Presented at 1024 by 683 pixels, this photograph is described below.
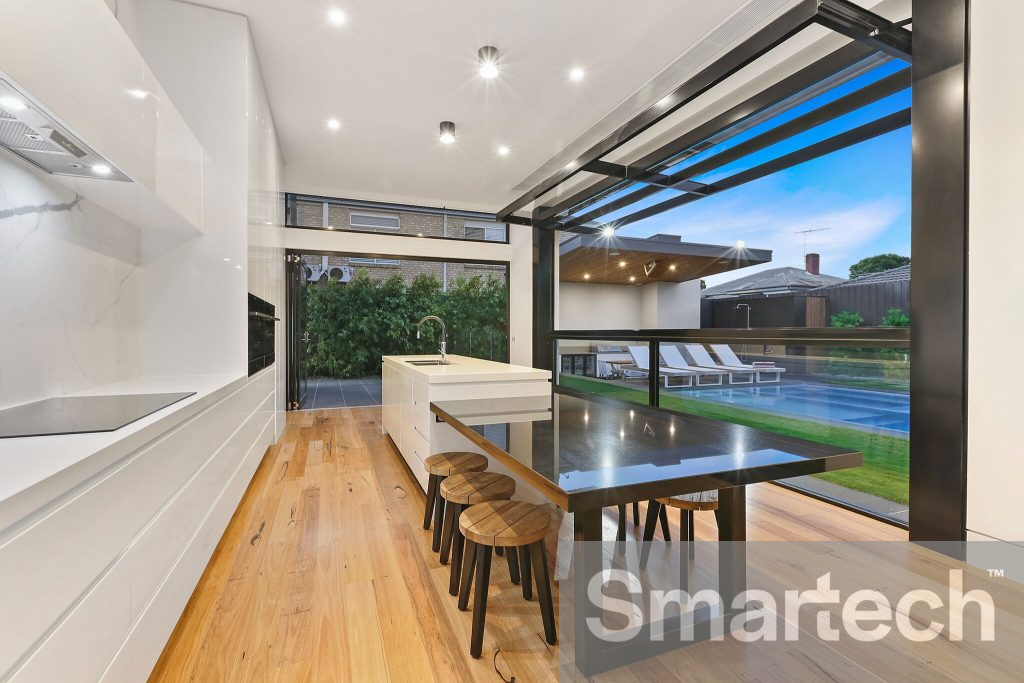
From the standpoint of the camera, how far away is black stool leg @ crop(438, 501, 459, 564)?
2090 mm

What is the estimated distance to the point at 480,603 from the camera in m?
1.56

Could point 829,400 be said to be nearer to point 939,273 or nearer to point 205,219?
point 939,273

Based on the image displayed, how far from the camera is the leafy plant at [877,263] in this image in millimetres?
2324

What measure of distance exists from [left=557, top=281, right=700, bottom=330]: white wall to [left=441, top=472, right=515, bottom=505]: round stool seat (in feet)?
7.76

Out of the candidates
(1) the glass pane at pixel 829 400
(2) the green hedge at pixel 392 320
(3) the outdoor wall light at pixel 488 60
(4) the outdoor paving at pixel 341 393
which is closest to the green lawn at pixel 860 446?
(1) the glass pane at pixel 829 400

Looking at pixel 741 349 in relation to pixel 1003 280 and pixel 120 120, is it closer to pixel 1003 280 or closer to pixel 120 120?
pixel 1003 280

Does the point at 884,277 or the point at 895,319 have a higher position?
the point at 884,277

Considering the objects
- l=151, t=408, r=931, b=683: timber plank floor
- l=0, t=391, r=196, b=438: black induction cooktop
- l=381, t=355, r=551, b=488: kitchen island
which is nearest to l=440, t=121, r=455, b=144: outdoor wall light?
l=381, t=355, r=551, b=488: kitchen island

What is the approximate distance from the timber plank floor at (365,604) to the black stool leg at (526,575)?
4 cm

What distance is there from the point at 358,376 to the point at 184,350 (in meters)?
4.04

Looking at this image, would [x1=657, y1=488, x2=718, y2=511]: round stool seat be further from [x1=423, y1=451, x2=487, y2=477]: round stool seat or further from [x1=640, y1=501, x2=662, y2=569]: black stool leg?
[x1=423, y1=451, x2=487, y2=477]: round stool seat

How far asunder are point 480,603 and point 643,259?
3462 mm

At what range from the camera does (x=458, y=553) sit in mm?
1910

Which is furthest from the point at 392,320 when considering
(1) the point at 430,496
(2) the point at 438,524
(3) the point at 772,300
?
(3) the point at 772,300
